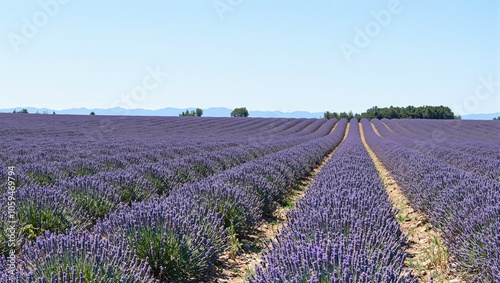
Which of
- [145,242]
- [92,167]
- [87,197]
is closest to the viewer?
[145,242]

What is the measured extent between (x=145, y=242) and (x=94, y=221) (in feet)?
5.61

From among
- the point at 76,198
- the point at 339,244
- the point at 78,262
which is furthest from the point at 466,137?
the point at 78,262

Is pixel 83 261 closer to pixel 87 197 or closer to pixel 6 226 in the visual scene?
pixel 6 226

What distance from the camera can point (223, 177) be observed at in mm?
5723

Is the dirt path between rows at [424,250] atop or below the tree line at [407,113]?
below

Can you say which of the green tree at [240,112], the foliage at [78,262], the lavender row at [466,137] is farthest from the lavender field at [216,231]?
the green tree at [240,112]

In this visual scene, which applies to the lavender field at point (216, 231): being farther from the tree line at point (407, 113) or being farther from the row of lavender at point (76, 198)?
the tree line at point (407, 113)

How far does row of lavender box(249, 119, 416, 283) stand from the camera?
2076 millimetres

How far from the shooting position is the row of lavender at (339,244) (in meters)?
2.08

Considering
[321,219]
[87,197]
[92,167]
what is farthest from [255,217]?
[92,167]

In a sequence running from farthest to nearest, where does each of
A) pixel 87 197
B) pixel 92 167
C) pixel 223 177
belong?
pixel 92 167, pixel 223 177, pixel 87 197

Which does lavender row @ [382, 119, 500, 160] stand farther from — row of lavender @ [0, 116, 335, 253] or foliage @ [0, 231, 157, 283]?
foliage @ [0, 231, 157, 283]

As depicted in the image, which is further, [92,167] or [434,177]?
[92,167]

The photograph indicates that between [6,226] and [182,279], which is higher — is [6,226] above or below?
above
